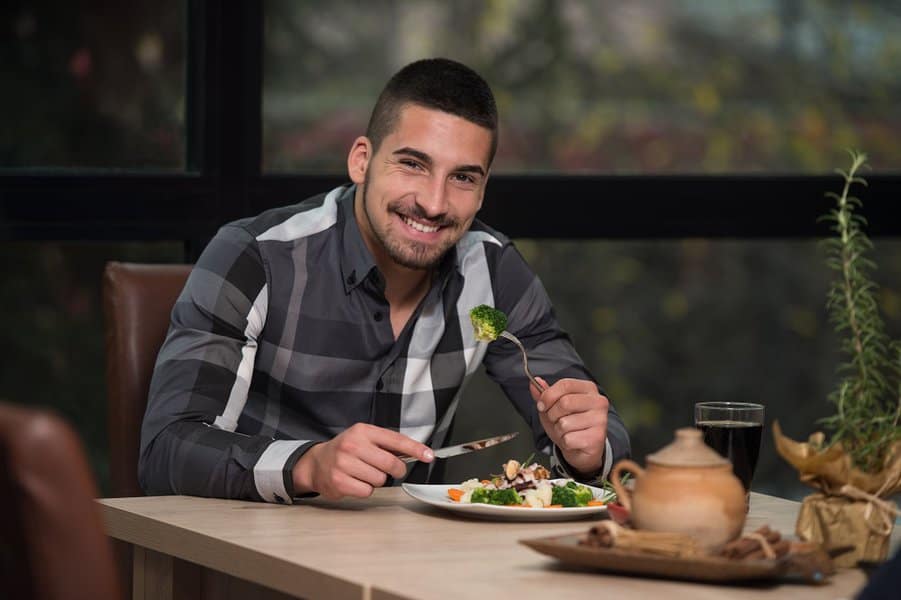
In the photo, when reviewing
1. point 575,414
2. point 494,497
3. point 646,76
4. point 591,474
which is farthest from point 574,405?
point 646,76

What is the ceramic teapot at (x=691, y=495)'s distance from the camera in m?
1.42

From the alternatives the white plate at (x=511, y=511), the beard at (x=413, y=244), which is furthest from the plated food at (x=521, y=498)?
the beard at (x=413, y=244)

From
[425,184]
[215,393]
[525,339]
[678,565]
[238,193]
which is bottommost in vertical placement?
[678,565]

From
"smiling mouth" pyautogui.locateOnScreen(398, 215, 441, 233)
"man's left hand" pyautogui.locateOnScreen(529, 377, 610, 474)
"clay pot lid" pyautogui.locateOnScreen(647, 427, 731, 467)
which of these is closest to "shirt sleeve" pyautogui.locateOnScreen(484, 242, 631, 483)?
"smiling mouth" pyautogui.locateOnScreen(398, 215, 441, 233)

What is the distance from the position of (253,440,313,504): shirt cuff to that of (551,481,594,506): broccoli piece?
0.33 meters

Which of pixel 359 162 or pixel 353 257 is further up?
pixel 359 162

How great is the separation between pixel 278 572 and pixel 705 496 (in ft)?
1.46

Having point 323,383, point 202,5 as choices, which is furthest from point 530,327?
point 202,5

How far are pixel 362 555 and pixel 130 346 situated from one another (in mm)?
927

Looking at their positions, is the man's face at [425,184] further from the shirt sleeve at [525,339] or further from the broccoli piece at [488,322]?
the broccoli piece at [488,322]

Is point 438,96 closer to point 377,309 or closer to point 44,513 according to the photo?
point 377,309

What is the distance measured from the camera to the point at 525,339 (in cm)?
250

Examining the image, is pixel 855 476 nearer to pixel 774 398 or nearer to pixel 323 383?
pixel 323 383

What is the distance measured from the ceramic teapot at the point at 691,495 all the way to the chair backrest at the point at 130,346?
1.11 metres
